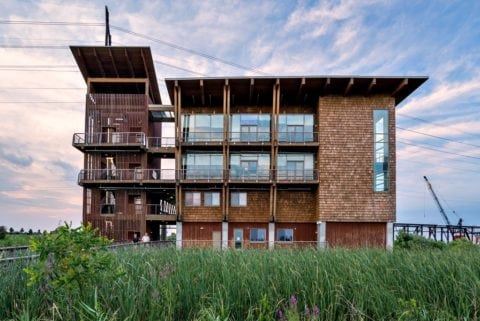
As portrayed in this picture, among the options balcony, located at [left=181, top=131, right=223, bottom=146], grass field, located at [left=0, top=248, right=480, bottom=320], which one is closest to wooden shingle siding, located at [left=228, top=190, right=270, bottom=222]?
balcony, located at [left=181, top=131, right=223, bottom=146]

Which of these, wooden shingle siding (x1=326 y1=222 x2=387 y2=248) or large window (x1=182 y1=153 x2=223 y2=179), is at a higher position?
large window (x1=182 y1=153 x2=223 y2=179)

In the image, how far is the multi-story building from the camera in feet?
80.3

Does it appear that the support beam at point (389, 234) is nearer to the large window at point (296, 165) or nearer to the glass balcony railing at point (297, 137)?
the large window at point (296, 165)

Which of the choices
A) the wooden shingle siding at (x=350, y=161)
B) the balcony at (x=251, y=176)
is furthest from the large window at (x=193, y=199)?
the wooden shingle siding at (x=350, y=161)

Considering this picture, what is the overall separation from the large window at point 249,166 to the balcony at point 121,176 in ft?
15.3

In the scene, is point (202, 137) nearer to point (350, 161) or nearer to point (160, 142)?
point (160, 142)

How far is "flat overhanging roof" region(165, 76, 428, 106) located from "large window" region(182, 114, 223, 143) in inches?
55.7

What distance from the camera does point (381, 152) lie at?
Answer: 25.0 metres

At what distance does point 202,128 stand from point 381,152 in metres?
13.6

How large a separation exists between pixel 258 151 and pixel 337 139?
5.93 m

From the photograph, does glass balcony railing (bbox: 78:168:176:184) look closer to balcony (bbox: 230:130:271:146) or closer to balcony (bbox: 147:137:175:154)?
balcony (bbox: 147:137:175:154)

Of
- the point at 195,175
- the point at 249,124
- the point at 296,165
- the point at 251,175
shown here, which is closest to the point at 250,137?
the point at 249,124

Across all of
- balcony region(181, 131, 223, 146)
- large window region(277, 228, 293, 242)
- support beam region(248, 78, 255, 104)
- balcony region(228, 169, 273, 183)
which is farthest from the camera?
balcony region(181, 131, 223, 146)

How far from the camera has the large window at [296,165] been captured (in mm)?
25500
